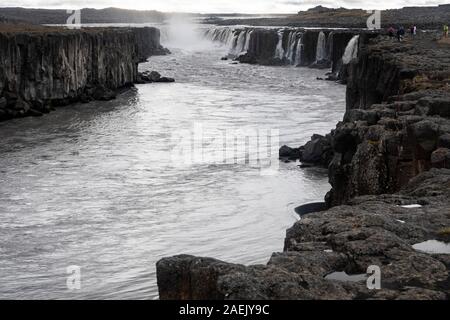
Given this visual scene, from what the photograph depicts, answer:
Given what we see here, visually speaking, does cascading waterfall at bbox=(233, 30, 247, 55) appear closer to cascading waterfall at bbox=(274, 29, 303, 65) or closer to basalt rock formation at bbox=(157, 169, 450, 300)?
cascading waterfall at bbox=(274, 29, 303, 65)

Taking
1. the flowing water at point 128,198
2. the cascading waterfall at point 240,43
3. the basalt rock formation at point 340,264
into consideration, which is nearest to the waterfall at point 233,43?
the cascading waterfall at point 240,43

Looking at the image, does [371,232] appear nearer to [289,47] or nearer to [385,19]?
[289,47]

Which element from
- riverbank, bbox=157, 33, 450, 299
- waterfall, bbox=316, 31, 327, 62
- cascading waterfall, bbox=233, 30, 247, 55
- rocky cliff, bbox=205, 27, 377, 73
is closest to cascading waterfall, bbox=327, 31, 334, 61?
rocky cliff, bbox=205, 27, 377, 73

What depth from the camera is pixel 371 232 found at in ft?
28.7

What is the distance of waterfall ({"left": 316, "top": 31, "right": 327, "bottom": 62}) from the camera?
73188 millimetres

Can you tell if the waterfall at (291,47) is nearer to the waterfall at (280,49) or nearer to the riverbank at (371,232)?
the waterfall at (280,49)

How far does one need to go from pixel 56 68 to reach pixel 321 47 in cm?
3697

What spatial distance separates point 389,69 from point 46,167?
1357 centimetres

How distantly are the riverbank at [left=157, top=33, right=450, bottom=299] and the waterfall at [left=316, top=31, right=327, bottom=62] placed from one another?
57186mm

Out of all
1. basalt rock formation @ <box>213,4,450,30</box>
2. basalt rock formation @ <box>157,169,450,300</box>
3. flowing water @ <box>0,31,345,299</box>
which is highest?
basalt rock formation @ <box>213,4,450,30</box>

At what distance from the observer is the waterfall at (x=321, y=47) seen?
73188mm

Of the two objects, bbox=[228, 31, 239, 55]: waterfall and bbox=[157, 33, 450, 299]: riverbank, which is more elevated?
bbox=[228, 31, 239, 55]: waterfall

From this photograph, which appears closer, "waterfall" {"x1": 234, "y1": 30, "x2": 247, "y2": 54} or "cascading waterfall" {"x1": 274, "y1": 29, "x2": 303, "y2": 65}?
"cascading waterfall" {"x1": 274, "y1": 29, "x2": 303, "y2": 65}
